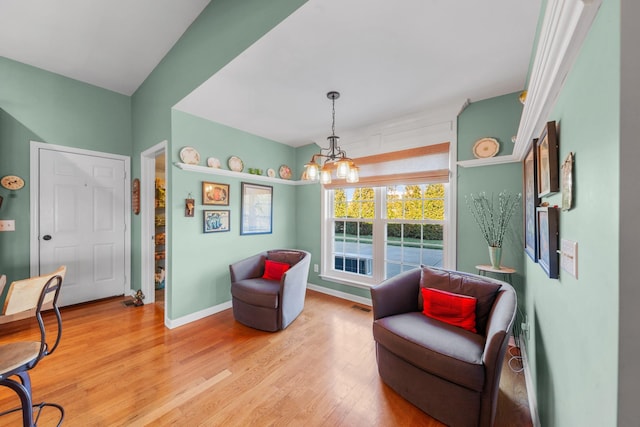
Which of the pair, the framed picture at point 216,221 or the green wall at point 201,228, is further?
the framed picture at point 216,221

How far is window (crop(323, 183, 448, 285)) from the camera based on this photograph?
3004 millimetres

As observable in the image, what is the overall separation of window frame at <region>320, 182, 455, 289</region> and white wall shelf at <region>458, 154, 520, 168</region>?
0.29m

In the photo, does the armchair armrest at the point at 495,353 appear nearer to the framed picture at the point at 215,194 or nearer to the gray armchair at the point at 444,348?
the gray armchair at the point at 444,348

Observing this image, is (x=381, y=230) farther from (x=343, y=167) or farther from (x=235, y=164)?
(x=235, y=164)

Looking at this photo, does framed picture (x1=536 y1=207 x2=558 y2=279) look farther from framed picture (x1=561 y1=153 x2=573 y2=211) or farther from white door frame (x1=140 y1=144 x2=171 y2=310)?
white door frame (x1=140 y1=144 x2=171 y2=310)

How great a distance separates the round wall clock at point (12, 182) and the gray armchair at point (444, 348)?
14.0 ft

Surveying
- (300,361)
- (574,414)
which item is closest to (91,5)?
(300,361)

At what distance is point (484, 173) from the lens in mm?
2562

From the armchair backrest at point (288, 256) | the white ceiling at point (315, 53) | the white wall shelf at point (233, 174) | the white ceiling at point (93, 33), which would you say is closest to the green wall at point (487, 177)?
the white ceiling at point (315, 53)

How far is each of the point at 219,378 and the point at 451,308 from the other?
6.32ft

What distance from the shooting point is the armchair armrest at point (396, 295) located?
6.50 ft

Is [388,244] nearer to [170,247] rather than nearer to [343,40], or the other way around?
[343,40]

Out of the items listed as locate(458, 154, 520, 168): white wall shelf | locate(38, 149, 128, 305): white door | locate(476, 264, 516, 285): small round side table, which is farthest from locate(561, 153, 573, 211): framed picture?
locate(38, 149, 128, 305): white door

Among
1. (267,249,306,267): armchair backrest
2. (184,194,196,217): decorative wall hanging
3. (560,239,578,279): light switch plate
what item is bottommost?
(267,249,306,267): armchair backrest
